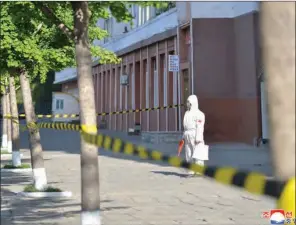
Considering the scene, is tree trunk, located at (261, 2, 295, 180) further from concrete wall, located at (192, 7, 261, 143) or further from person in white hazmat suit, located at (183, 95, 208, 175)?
concrete wall, located at (192, 7, 261, 143)

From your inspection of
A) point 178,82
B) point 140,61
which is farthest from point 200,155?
point 140,61

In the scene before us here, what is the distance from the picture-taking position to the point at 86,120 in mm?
4863

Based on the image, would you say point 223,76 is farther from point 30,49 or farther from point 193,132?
point 30,49

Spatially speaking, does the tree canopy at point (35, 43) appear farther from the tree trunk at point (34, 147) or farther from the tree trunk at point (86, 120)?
the tree trunk at point (86, 120)

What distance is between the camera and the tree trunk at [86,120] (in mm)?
4738

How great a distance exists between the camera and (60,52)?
1047cm

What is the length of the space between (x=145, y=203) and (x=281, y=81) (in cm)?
690

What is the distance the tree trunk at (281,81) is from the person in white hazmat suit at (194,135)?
9.99m

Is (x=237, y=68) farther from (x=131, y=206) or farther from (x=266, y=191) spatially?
(x=266, y=191)

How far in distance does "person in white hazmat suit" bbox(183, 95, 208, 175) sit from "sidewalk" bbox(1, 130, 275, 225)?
1.68 ft

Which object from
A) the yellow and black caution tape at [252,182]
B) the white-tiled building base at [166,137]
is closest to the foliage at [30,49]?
the yellow and black caution tape at [252,182]

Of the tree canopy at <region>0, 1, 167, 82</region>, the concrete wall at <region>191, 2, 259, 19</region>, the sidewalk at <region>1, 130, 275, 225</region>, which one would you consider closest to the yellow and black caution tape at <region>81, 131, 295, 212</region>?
the sidewalk at <region>1, 130, 275, 225</region>

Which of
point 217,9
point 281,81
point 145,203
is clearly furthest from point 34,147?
point 217,9

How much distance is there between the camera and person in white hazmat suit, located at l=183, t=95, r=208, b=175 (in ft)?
39.4
